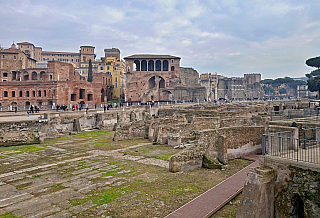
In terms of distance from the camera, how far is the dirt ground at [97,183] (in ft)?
23.3

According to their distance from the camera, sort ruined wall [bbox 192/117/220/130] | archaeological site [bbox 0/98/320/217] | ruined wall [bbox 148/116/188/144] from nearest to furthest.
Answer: archaeological site [bbox 0/98/320/217] < ruined wall [bbox 148/116/188/144] < ruined wall [bbox 192/117/220/130]

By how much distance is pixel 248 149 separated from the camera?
12992mm

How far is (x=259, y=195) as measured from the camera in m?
5.33

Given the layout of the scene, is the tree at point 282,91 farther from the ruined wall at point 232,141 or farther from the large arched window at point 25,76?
the ruined wall at point 232,141

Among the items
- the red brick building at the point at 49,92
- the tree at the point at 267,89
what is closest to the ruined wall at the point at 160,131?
the red brick building at the point at 49,92

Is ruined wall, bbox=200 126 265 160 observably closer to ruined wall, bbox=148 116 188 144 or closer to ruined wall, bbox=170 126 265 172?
ruined wall, bbox=170 126 265 172

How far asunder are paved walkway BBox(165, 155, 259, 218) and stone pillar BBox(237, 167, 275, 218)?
1257 millimetres

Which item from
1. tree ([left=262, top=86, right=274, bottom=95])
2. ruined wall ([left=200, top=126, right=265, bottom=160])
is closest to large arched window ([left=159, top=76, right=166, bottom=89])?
ruined wall ([left=200, top=126, right=265, bottom=160])

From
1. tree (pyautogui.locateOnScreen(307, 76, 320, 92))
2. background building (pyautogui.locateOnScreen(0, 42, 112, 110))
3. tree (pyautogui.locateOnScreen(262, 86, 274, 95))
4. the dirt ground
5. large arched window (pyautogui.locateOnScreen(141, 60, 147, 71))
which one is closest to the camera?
the dirt ground

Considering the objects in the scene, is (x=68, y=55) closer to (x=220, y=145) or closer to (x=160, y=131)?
(x=160, y=131)

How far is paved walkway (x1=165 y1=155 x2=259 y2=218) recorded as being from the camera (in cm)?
646

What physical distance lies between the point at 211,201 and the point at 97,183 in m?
4.33

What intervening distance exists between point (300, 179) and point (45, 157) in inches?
492

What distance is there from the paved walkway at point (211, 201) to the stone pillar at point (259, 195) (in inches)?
49.5
